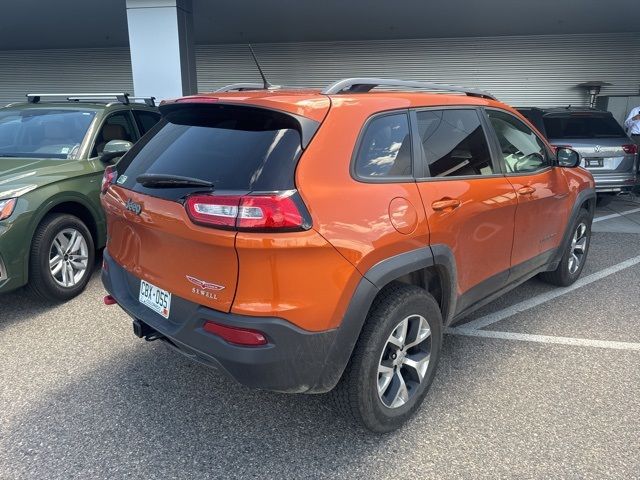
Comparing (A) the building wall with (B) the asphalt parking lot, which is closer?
(B) the asphalt parking lot

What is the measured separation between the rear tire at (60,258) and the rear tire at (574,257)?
14.2 ft

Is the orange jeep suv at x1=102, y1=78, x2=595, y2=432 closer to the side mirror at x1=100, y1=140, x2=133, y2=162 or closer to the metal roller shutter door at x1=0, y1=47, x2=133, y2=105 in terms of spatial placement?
the side mirror at x1=100, y1=140, x2=133, y2=162

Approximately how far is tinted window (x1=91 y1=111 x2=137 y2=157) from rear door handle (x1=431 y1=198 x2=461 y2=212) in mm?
3623

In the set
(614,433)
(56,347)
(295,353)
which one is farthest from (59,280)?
(614,433)

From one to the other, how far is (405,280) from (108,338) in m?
2.33

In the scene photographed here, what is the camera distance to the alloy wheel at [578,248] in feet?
15.3

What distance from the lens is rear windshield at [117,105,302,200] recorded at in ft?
7.02

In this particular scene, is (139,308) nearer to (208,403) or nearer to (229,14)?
(208,403)

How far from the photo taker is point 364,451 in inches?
99.0

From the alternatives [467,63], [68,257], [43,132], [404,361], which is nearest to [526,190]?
[404,361]

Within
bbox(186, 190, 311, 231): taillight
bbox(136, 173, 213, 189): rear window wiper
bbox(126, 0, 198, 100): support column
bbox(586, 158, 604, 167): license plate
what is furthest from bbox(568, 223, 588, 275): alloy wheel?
bbox(126, 0, 198, 100): support column

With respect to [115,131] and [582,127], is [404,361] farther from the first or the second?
[582,127]

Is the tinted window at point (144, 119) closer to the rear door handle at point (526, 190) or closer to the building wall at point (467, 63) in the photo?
the rear door handle at point (526, 190)

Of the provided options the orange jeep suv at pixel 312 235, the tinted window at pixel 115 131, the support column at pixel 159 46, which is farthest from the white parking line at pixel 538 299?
the support column at pixel 159 46
